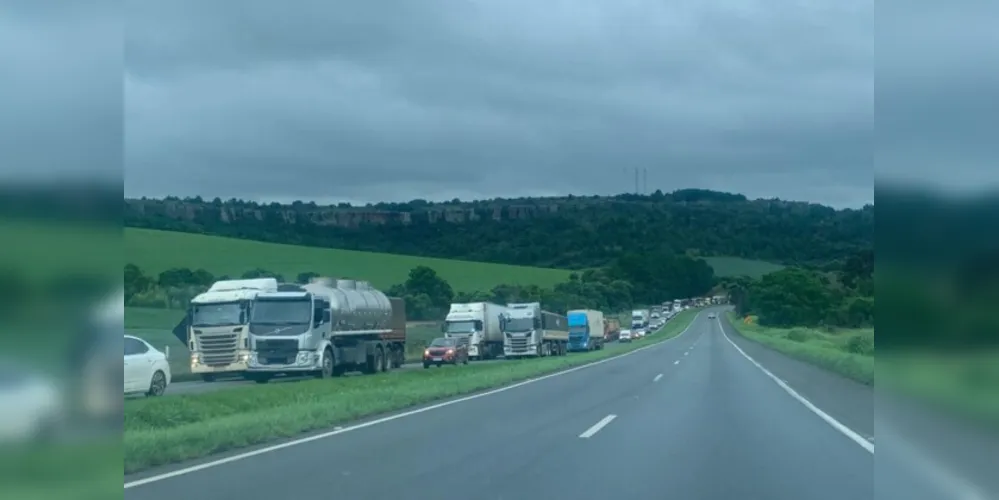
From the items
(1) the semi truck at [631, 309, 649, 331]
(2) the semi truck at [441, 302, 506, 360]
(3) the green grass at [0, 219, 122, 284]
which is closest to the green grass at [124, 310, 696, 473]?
(3) the green grass at [0, 219, 122, 284]

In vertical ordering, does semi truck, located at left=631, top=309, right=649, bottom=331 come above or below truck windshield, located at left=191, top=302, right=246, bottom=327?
below

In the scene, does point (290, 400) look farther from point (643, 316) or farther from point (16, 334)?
point (643, 316)

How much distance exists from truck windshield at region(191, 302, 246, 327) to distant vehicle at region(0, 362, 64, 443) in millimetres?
30479

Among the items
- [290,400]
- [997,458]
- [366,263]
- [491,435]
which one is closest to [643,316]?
[366,263]

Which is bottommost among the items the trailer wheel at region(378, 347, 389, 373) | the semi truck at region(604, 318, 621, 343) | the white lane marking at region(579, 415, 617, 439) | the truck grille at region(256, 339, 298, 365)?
the semi truck at region(604, 318, 621, 343)

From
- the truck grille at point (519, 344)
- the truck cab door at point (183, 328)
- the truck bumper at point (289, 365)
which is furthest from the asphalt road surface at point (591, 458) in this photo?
the truck grille at point (519, 344)

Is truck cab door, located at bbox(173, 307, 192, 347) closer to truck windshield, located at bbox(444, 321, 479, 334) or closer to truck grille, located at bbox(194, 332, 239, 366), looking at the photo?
truck grille, located at bbox(194, 332, 239, 366)

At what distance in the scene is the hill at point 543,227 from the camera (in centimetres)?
2980

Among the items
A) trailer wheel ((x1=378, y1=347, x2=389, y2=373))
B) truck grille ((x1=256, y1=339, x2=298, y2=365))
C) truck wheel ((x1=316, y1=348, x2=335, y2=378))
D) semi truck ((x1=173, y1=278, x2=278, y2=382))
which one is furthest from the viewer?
trailer wheel ((x1=378, y1=347, x2=389, y2=373))

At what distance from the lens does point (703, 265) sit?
35.9 m

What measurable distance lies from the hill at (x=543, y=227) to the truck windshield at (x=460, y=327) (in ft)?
33.9

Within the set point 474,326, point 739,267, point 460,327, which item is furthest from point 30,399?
point 460,327

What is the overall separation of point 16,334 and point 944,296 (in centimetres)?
474

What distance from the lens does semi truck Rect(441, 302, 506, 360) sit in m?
53.1
